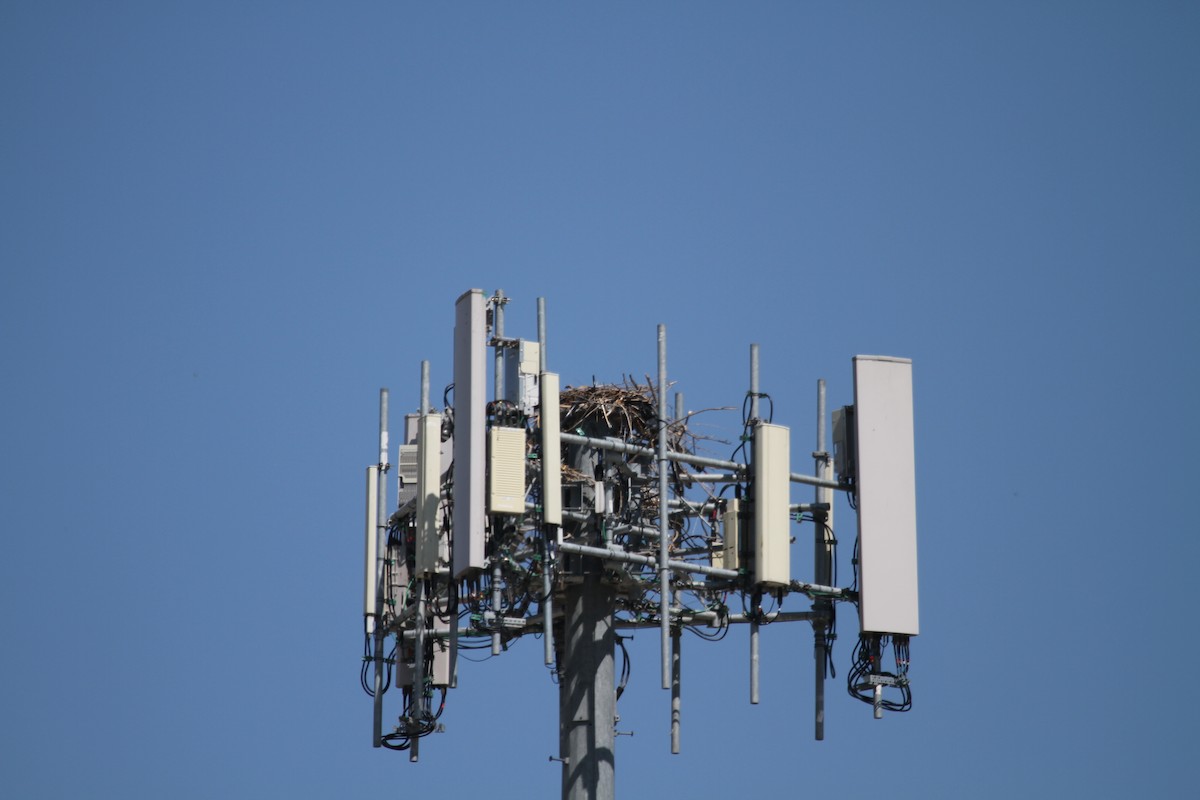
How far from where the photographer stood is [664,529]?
1695 inches

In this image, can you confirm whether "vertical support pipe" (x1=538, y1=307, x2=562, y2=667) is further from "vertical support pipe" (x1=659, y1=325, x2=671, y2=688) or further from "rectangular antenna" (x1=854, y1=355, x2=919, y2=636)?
"rectangular antenna" (x1=854, y1=355, x2=919, y2=636)

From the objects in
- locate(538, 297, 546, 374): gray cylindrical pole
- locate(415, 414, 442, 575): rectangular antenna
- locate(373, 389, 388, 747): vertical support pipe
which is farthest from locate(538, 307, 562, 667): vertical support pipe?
locate(373, 389, 388, 747): vertical support pipe

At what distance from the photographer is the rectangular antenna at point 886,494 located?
44.9 meters

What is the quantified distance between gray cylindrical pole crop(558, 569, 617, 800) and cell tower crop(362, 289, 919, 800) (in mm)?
32

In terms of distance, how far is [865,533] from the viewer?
45219 millimetres

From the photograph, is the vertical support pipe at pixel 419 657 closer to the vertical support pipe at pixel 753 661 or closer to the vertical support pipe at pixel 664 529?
the vertical support pipe at pixel 664 529

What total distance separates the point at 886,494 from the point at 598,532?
455cm

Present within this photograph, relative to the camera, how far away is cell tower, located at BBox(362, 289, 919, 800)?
141ft

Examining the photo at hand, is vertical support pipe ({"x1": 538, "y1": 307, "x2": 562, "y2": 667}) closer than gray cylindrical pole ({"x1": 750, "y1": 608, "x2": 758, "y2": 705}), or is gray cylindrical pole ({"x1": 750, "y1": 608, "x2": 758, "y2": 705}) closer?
vertical support pipe ({"x1": 538, "y1": 307, "x2": 562, "y2": 667})

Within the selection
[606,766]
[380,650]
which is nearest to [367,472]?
[380,650]

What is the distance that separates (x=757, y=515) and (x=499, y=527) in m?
4.06

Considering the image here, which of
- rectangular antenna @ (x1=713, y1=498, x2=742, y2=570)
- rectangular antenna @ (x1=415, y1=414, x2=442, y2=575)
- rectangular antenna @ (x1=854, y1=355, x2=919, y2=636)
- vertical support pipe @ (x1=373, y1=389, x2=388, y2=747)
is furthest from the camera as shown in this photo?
vertical support pipe @ (x1=373, y1=389, x2=388, y2=747)

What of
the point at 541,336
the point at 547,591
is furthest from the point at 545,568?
the point at 541,336

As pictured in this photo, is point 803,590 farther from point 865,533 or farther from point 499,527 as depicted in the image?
point 499,527
